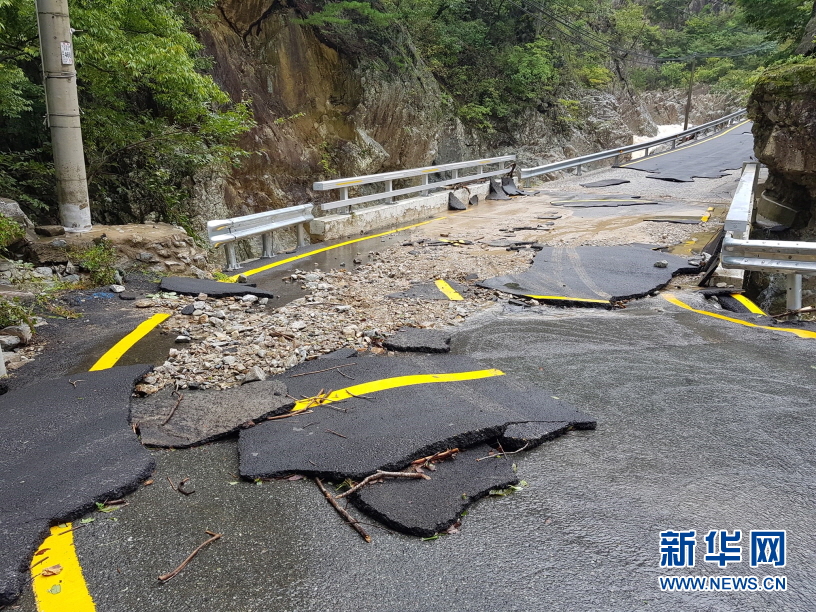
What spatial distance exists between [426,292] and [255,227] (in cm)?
417

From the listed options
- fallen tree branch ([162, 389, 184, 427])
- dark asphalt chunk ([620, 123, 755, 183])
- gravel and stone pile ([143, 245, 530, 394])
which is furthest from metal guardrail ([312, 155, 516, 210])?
dark asphalt chunk ([620, 123, 755, 183])

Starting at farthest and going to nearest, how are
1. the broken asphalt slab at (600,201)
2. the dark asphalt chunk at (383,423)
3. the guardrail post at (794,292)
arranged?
1. the broken asphalt slab at (600,201)
2. the guardrail post at (794,292)
3. the dark asphalt chunk at (383,423)

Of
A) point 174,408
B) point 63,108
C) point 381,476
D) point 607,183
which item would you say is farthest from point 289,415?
point 607,183

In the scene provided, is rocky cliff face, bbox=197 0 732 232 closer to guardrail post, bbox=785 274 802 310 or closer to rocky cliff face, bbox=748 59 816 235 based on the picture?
rocky cliff face, bbox=748 59 816 235

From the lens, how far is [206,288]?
24.6 ft

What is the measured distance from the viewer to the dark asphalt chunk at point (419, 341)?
5664 millimetres

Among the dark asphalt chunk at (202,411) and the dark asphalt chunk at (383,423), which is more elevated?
the dark asphalt chunk at (202,411)

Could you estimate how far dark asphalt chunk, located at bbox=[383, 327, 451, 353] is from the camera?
18.6 ft

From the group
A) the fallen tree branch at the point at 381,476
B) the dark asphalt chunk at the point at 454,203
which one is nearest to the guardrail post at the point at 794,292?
the fallen tree branch at the point at 381,476

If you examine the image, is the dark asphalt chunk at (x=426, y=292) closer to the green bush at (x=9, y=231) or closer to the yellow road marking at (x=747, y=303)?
the yellow road marking at (x=747, y=303)

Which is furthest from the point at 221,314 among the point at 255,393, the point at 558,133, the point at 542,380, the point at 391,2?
the point at 558,133

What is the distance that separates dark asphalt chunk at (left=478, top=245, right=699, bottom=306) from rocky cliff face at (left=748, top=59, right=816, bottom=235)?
3581 millimetres

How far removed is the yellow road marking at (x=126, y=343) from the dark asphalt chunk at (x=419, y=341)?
234cm

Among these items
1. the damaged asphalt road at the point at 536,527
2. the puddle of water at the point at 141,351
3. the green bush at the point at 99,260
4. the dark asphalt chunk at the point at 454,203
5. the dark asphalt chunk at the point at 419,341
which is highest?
the dark asphalt chunk at the point at 454,203
